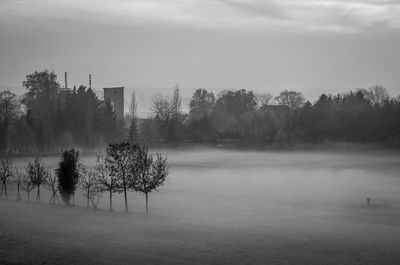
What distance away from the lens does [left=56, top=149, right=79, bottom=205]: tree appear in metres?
65.9

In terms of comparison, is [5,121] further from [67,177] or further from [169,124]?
[67,177]

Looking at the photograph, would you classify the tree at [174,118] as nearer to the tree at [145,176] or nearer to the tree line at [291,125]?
the tree line at [291,125]

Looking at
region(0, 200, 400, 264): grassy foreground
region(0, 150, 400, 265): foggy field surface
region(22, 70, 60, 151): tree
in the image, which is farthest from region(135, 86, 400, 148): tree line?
region(0, 200, 400, 264): grassy foreground

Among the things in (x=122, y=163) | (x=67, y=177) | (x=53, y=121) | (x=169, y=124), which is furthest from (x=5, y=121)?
(x=122, y=163)

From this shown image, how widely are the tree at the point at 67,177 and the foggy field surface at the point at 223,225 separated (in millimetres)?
2661

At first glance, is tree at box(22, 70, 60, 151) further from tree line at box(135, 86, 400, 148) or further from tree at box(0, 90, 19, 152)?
tree line at box(135, 86, 400, 148)

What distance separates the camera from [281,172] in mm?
113250

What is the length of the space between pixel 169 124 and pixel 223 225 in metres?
119

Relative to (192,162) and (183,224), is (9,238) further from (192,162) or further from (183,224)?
(192,162)

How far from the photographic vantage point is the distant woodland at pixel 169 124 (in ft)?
475

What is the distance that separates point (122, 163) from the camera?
6794cm

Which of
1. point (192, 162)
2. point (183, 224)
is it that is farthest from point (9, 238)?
point (192, 162)

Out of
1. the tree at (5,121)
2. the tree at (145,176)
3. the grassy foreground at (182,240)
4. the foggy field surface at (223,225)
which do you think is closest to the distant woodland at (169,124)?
the tree at (5,121)

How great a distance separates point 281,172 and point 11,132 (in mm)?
69803
